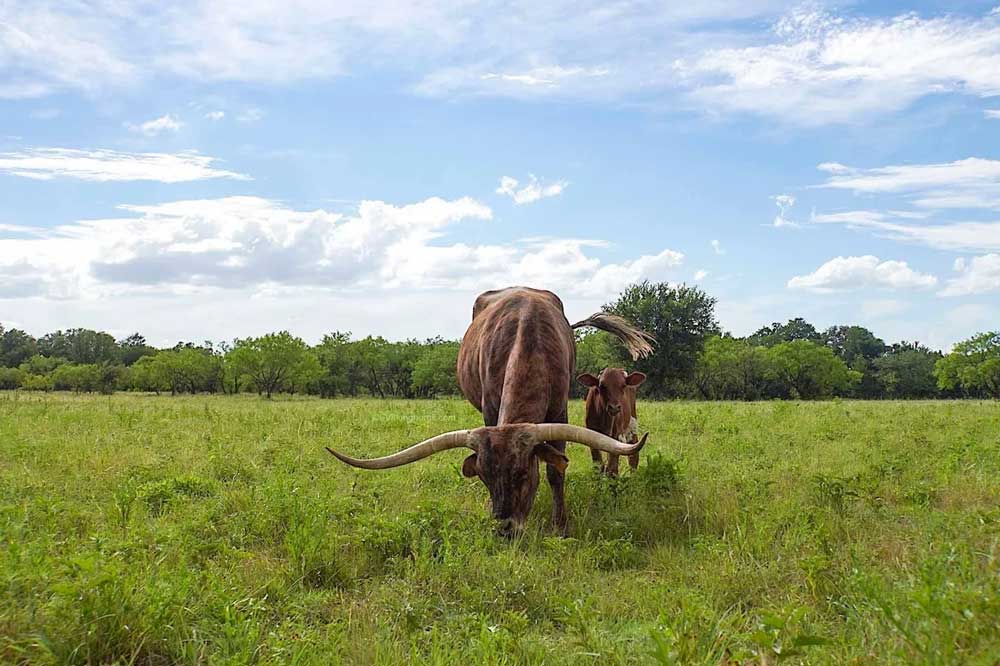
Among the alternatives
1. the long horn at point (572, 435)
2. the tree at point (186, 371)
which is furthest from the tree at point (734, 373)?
the long horn at point (572, 435)

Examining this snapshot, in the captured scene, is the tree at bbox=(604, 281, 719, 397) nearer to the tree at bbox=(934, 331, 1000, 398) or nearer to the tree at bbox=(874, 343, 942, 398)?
the tree at bbox=(934, 331, 1000, 398)

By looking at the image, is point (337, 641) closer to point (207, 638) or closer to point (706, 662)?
point (207, 638)

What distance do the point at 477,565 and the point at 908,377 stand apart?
319 ft

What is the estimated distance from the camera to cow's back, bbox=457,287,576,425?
7.95 meters

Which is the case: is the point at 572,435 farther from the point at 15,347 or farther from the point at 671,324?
the point at 15,347

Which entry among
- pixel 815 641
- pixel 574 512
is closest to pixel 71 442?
pixel 574 512

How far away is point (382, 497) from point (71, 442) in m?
6.66

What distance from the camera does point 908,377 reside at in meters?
89.6

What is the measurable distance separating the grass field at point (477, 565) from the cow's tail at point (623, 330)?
6.45 feet

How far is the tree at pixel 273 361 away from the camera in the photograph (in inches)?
2576

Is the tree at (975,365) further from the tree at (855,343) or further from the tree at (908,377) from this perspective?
the tree at (855,343)

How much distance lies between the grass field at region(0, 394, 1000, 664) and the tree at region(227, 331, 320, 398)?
55.8 meters

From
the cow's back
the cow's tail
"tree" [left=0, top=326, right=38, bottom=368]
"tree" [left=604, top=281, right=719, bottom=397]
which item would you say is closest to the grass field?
the cow's back

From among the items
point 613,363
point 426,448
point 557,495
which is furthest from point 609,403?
point 613,363
